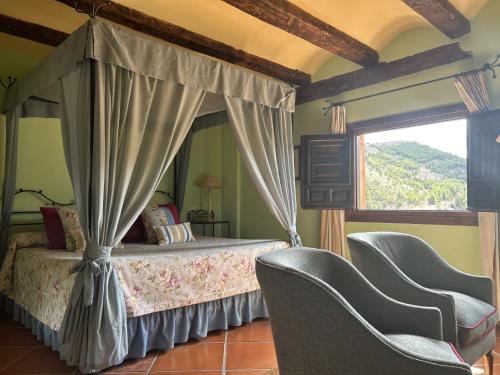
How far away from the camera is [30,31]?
127 inches

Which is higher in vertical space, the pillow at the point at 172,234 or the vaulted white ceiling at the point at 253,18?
the vaulted white ceiling at the point at 253,18

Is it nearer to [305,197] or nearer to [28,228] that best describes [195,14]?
[305,197]

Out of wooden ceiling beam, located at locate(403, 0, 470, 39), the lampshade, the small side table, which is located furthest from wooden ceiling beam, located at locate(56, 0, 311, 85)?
the small side table

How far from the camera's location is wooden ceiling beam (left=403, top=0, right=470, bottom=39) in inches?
111

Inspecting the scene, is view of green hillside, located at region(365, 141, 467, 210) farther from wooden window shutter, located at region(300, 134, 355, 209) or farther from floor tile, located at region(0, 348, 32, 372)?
floor tile, located at region(0, 348, 32, 372)

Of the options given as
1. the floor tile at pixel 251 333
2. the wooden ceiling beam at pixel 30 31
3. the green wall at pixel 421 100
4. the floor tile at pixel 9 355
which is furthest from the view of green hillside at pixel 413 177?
the floor tile at pixel 9 355

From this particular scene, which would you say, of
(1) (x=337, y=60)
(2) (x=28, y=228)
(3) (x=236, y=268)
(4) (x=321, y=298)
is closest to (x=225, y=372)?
(3) (x=236, y=268)

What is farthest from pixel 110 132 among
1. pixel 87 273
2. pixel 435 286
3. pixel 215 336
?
pixel 435 286

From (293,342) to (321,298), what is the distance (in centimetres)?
23

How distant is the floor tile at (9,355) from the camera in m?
2.47

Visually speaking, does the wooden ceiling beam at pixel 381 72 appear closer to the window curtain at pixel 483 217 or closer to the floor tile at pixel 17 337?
the window curtain at pixel 483 217

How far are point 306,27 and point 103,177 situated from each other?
2162 mm

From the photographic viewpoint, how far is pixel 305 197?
14.2 ft

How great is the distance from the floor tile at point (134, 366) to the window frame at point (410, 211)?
8.63 ft
